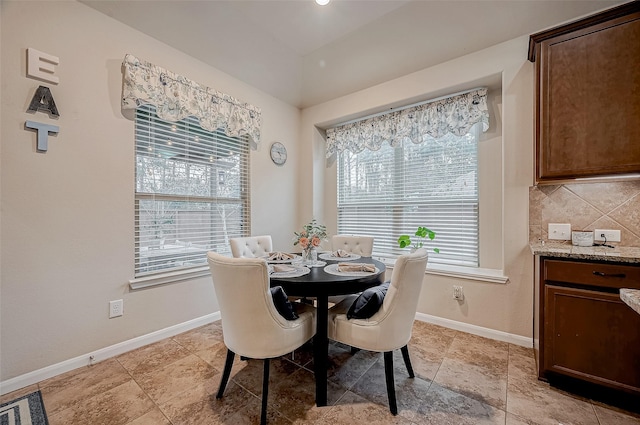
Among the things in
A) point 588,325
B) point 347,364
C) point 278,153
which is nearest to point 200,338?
point 347,364

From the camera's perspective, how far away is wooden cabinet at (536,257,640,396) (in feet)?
4.85

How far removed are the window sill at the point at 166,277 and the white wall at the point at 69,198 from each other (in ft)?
0.20

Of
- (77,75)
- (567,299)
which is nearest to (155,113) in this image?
(77,75)

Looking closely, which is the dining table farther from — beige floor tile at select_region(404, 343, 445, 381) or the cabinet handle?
the cabinet handle

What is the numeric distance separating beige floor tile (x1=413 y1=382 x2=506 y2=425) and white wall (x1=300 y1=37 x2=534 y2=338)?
1.08 meters

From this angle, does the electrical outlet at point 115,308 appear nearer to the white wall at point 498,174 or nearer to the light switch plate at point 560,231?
the white wall at point 498,174

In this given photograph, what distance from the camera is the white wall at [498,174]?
7.45 feet

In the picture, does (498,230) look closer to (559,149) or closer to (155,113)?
(559,149)

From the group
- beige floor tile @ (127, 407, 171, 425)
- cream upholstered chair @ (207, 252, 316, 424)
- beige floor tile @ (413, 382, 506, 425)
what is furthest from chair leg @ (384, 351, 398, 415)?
beige floor tile @ (127, 407, 171, 425)

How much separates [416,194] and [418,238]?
548mm

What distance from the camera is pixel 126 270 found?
7.22 ft

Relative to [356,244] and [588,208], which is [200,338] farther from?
[588,208]

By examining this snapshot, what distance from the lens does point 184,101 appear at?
2506 mm

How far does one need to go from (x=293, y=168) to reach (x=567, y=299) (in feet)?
10.4
